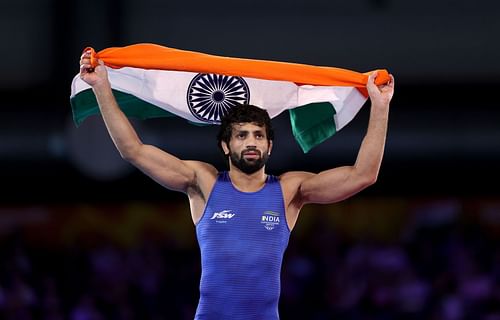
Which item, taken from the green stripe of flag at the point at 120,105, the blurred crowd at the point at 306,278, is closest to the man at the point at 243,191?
the green stripe of flag at the point at 120,105

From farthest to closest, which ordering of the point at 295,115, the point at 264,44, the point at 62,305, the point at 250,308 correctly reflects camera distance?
the point at 264,44 < the point at 62,305 < the point at 295,115 < the point at 250,308

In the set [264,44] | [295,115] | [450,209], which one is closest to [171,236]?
[264,44]

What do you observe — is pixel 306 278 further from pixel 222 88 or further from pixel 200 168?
pixel 200 168

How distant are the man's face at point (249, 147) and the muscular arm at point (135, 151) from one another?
0.71 ft

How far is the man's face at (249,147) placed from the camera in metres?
5.78

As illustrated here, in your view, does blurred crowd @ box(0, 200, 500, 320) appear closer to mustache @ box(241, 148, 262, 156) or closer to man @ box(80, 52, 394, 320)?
man @ box(80, 52, 394, 320)

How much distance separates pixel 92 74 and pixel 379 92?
163 centimetres

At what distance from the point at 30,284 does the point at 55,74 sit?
7.29 feet

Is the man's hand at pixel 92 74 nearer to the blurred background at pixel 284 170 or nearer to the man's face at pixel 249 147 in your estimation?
the man's face at pixel 249 147

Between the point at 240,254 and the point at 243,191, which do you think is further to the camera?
the point at 243,191

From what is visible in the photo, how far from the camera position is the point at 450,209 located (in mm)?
11531

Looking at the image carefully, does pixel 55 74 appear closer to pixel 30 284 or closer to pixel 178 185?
pixel 30 284

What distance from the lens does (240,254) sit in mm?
5652

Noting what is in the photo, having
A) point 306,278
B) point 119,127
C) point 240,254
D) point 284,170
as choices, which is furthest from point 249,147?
point 306,278
